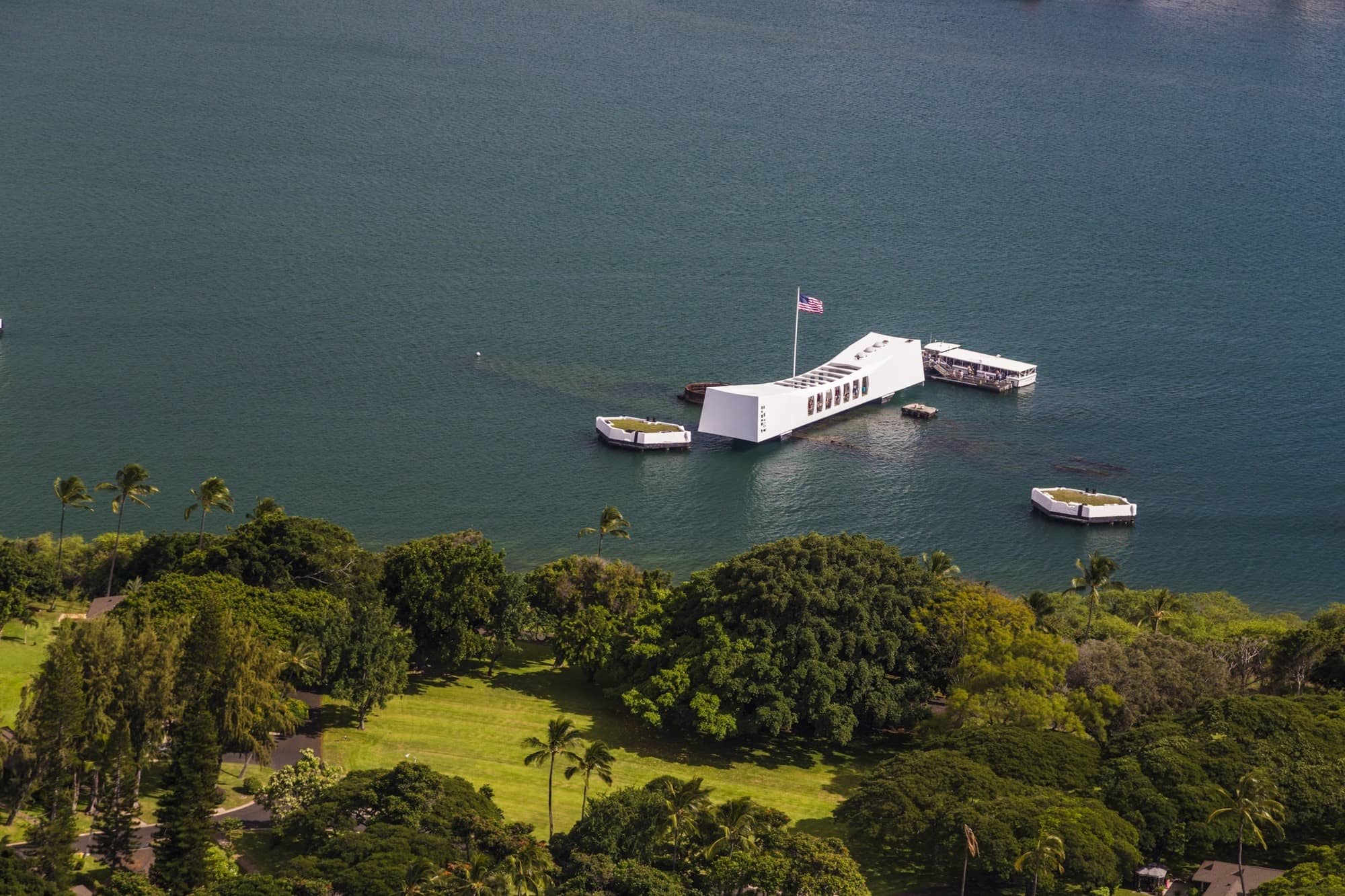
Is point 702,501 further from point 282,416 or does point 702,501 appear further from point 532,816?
point 532,816

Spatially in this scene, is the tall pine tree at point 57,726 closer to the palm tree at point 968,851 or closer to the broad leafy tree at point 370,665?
the broad leafy tree at point 370,665

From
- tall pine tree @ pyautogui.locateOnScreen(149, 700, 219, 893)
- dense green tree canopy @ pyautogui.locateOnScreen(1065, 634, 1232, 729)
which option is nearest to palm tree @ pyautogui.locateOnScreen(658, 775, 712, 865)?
tall pine tree @ pyautogui.locateOnScreen(149, 700, 219, 893)

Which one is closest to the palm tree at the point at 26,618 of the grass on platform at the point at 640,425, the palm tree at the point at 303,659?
the palm tree at the point at 303,659

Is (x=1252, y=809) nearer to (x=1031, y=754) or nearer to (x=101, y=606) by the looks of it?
(x=1031, y=754)

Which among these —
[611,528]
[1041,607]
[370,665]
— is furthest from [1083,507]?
[370,665]

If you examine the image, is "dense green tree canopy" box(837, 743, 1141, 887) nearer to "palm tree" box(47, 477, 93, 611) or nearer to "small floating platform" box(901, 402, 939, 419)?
"palm tree" box(47, 477, 93, 611)

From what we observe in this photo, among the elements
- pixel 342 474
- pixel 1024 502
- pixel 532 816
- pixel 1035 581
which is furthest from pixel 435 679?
pixel 1024 502

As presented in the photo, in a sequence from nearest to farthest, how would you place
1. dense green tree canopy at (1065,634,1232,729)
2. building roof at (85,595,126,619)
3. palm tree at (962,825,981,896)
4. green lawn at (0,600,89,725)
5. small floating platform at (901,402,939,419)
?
palm tree at (962,825,981,896) → green lawn at (0,600,89,725) → dense green tree canopy at (1065,634,1232,729) → building roof at (85,595,126,619) → small floating platform at (901,402,939,419)
